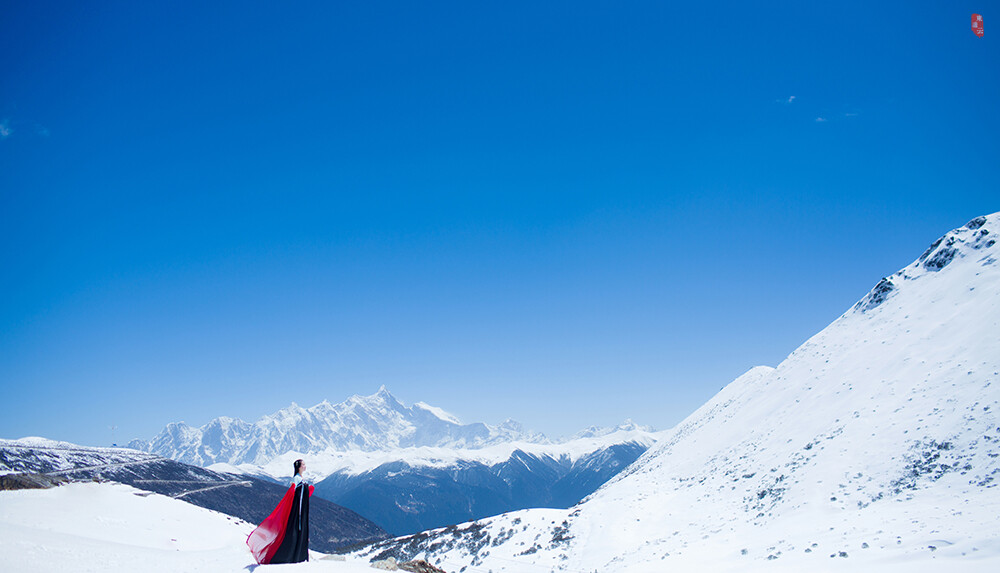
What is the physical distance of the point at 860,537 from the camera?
61.0ft

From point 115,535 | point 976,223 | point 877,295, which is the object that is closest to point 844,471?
point 877,295

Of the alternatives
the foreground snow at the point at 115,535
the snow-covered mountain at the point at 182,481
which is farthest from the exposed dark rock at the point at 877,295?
the snow-covered mountain at the point at 182,481

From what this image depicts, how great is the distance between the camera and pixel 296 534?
1274 centimetres

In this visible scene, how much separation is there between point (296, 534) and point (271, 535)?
0.65 m

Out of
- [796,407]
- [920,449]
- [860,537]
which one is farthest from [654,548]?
[796,407]

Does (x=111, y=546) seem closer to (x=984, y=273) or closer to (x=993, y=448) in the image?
(x=993, y=448)

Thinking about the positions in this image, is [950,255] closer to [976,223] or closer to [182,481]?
[976,223]

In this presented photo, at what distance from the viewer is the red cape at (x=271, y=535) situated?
12430 millimetres

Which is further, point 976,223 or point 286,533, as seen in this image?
point 976,223

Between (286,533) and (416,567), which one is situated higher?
(286,533)

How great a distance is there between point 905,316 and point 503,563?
44.7m

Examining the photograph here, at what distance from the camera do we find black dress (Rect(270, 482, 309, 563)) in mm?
12445

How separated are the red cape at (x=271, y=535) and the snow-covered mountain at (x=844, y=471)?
17.2 meters

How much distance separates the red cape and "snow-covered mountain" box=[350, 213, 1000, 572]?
17.2m
